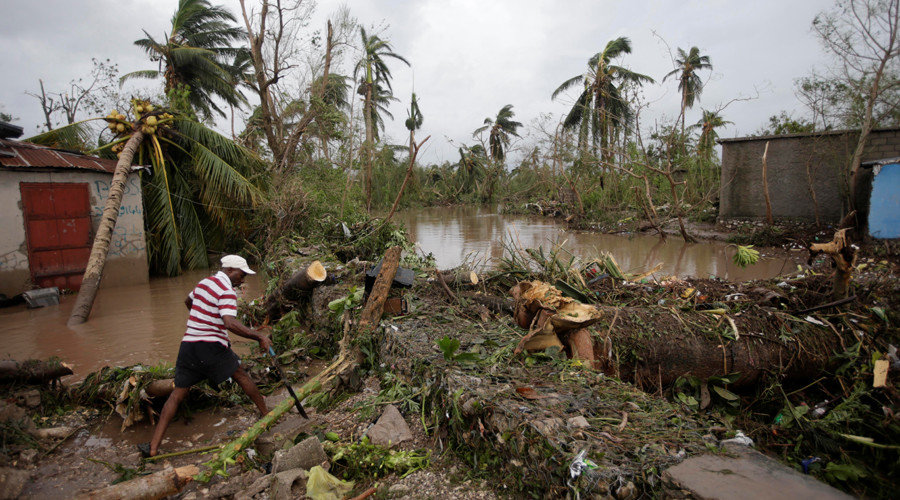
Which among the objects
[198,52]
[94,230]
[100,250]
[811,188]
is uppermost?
[198,52]

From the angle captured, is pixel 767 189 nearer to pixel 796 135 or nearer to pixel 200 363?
pixel 796 135

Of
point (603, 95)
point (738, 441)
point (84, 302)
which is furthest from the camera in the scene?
point (603, 95)

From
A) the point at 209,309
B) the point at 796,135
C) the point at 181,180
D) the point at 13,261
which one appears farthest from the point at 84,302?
the point at 796,135

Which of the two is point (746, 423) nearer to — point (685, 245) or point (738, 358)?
point (738, 358)

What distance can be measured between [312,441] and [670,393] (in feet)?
10.2

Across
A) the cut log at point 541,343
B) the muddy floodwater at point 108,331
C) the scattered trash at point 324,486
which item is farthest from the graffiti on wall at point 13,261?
the cut log at point 541,343

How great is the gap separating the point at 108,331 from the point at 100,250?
1.95 metres

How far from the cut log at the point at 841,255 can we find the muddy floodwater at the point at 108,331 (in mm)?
6401

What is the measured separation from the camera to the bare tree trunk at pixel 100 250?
7.48 metres

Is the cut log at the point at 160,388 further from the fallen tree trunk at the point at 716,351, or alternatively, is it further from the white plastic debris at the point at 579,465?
the fallen tree trunk at the point at 716,351

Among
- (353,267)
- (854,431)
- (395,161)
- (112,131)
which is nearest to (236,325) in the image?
(353,267)

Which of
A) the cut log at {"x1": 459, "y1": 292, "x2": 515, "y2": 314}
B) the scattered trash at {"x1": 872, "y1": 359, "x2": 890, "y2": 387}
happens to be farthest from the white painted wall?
the scattered trash at {"x1": 872, "y1": 359, "x2": 890, "y2": 387}

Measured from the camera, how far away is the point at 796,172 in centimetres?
1191

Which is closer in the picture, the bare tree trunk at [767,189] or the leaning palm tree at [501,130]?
the bare tree trunk at [767,189]
